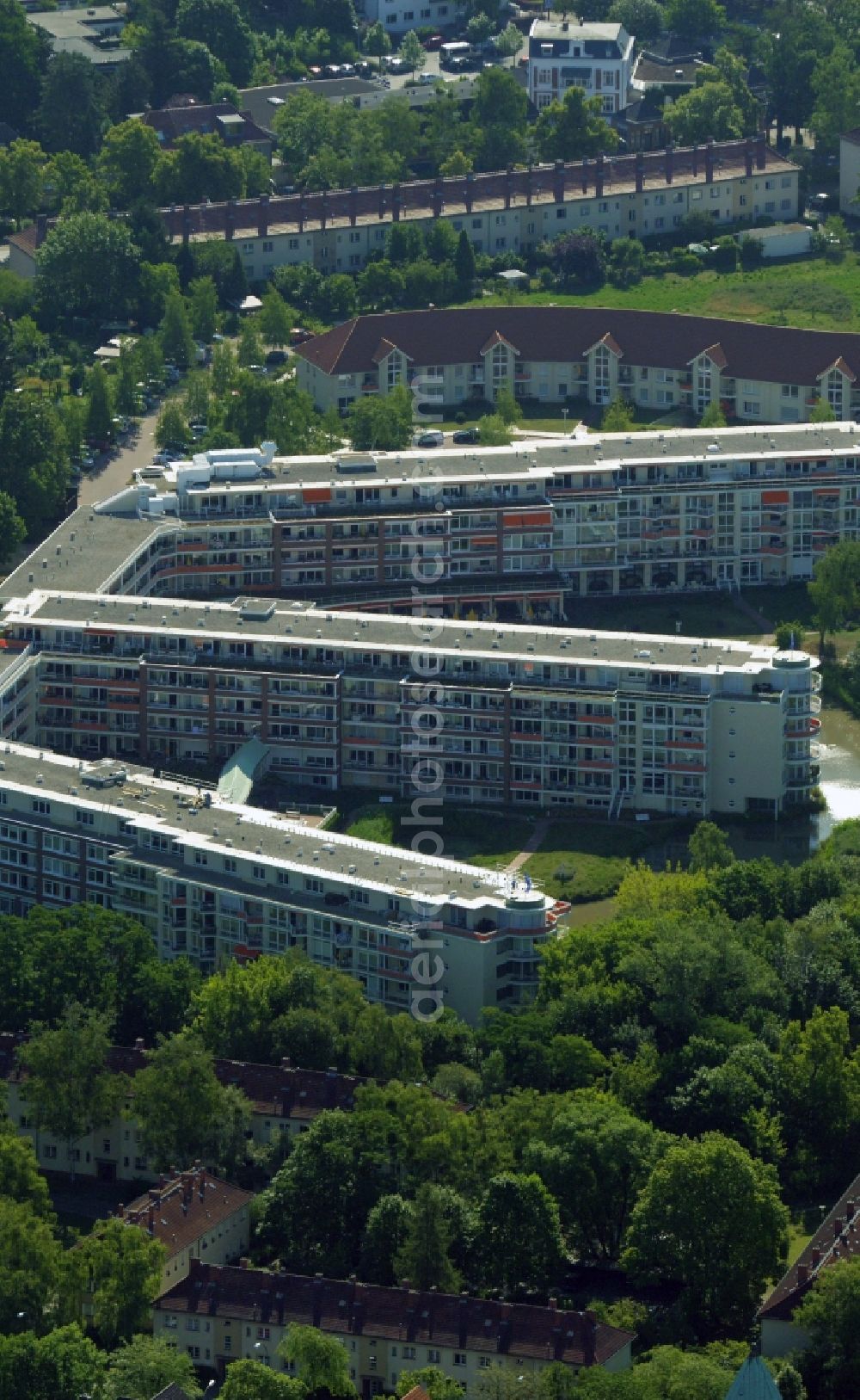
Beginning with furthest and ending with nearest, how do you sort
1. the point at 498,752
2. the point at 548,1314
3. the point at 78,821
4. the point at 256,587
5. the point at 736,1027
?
the point at 256,587, the point at 498,752, the point at 78,821, the point at 736,1027, the point at 548,1314

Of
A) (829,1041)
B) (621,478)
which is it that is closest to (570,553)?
(621,478)

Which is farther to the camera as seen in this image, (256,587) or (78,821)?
(256,587)

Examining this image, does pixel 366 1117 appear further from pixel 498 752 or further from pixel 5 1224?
pixel 498 752

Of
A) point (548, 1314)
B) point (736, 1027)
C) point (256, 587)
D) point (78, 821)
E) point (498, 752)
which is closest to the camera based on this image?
point (548, 1314)

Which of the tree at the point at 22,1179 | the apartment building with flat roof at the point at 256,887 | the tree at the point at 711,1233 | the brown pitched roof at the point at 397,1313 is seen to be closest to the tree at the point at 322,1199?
the brown pitched roof at the point at 397,1313

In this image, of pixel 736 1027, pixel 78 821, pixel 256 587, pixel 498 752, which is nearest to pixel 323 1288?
pixel 736 1027

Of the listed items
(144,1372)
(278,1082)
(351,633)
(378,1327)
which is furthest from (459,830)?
(144,1372)
